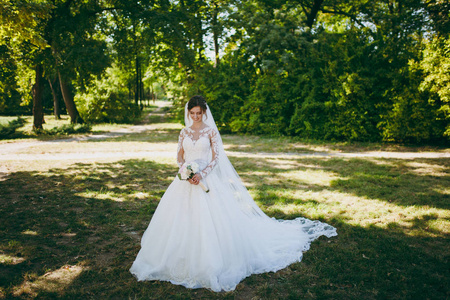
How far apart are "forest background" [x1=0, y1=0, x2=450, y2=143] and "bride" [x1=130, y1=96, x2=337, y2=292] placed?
7.33 metres

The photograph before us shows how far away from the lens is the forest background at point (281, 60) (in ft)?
38.4

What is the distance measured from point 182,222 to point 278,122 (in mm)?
12528

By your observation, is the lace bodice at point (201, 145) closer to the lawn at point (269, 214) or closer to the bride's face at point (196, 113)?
the bride's face at point (196, 113)

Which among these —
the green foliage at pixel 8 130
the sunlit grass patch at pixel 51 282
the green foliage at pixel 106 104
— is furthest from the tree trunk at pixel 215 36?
the sunlit grass patch at pixel 51 282

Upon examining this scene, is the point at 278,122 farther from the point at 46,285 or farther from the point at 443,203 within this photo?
the point at 46,285

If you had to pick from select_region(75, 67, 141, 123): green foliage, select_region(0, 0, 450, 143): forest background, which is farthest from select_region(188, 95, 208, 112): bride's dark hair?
select_region(75, 67, 141, 123): green foliage

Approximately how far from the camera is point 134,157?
1077 centimetres

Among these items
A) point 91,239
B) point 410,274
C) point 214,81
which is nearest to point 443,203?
point 410,274

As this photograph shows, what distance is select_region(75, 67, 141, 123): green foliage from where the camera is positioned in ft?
80.9

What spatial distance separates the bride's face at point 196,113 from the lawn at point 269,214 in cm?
218

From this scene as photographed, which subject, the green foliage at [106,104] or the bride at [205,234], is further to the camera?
the green foliage at [106,104]

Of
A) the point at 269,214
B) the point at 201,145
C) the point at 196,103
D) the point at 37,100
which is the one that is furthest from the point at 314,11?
the point at 37,100

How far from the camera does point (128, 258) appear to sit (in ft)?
13.2

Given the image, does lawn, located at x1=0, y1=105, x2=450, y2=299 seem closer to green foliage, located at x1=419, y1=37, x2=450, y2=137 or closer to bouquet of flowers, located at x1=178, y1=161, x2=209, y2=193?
bouquet of flowers, located at x1=178, y1=161, x2=209, y2=193
